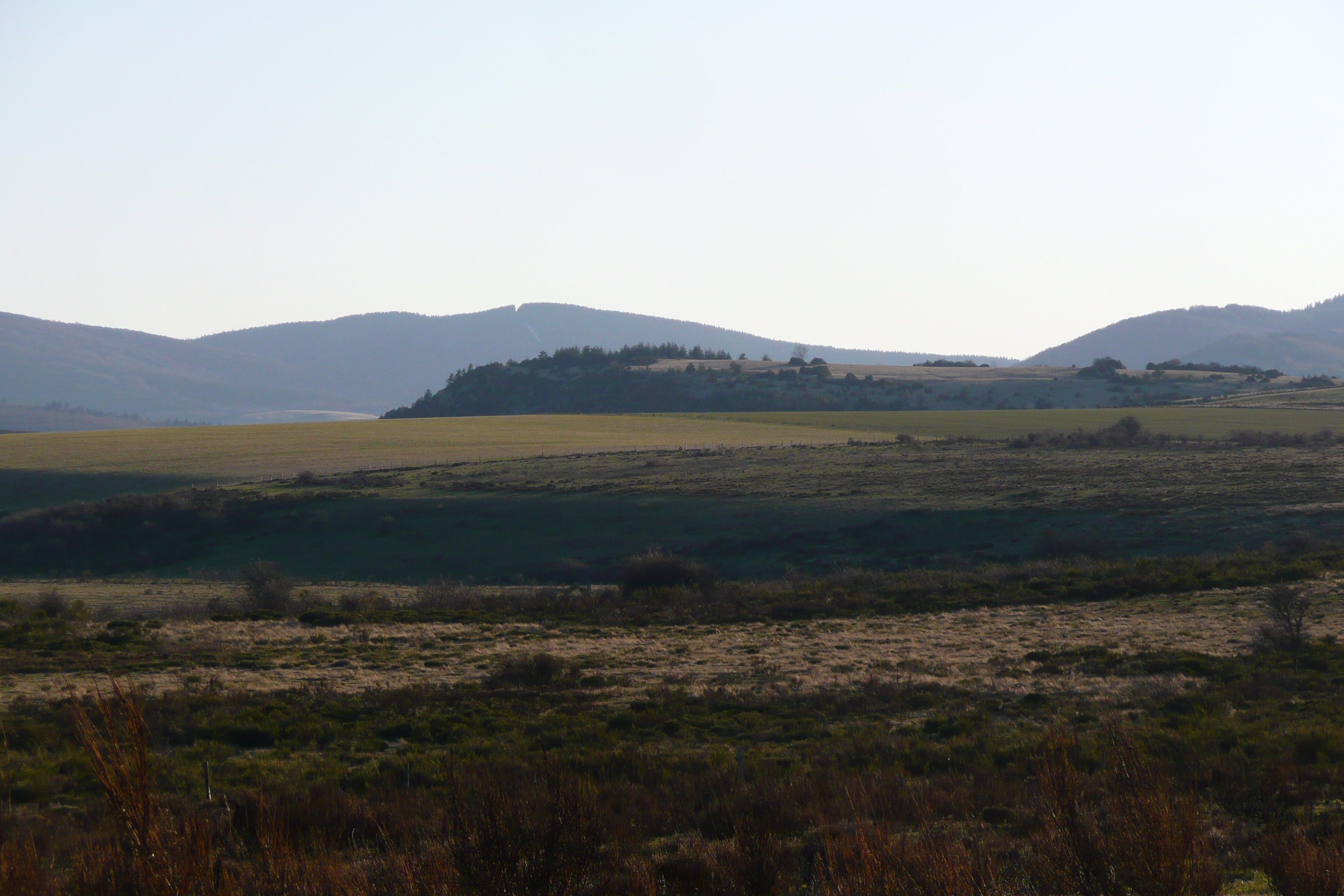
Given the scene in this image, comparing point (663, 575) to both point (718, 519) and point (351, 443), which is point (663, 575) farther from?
point (351, 443)

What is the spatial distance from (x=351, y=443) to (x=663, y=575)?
49579mm

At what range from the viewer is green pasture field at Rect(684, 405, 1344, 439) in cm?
7650

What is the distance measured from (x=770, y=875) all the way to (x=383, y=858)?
10.9 ft

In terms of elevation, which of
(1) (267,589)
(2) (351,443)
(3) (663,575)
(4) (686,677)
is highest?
(2) (351,443)

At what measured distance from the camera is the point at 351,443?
80.8m

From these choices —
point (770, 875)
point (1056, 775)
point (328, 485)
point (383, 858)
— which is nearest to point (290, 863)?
point (383, 858)

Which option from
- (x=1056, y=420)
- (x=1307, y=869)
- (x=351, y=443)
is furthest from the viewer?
(x=1056, y=420)

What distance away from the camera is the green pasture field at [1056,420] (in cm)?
7650

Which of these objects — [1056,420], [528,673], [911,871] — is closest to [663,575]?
[528,673]

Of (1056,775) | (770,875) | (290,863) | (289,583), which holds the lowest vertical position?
(289,583)

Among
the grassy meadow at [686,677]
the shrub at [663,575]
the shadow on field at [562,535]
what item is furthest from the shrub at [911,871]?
the shadow on field at [562,535]

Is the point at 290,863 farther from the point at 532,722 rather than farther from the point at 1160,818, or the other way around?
the point at 532,722

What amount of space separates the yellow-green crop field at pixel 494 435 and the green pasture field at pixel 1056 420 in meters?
0.26

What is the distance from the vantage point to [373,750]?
15.6 m
